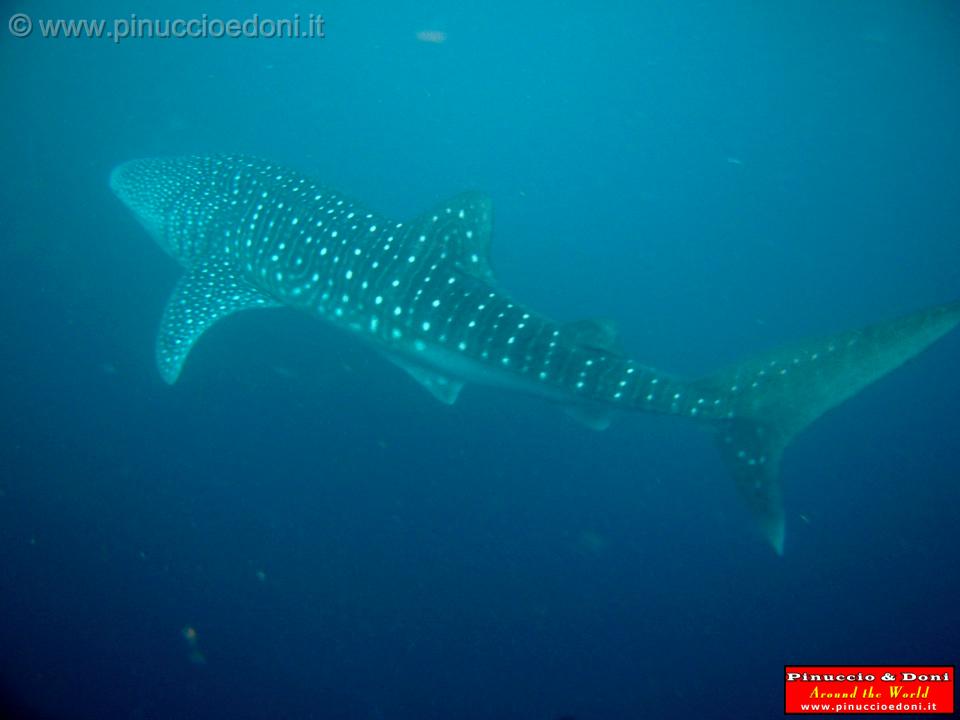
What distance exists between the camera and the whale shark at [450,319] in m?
4.19

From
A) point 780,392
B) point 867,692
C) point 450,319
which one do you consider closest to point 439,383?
Result: point 450,319

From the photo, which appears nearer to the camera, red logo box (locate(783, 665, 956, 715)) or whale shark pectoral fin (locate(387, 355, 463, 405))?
whale shark pectoral fin (locate(387, 355, 463, 405))

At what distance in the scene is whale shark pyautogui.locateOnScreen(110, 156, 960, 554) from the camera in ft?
13.8

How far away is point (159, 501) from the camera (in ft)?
23.7

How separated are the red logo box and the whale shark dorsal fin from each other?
705cm

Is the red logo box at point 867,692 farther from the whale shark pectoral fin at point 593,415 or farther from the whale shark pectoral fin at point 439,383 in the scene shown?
the whale shark pectoral fin at point 439,383

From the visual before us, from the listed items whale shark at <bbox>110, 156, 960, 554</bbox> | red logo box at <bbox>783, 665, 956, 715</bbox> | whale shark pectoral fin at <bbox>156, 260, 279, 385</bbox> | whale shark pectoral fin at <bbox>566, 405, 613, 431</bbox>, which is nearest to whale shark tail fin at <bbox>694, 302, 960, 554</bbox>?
whale shark at <bbox>110, 156, 960, 554</bbox>

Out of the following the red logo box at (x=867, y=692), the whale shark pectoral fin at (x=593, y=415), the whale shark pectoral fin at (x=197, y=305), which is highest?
the whale shark pectoral fin at (x=197, y=305)

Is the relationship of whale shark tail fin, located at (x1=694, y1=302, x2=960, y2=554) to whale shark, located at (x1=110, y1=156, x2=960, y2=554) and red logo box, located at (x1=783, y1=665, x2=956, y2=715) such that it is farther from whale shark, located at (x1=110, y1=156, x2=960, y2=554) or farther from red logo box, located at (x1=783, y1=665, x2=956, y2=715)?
red logo box, located at (x1=783, y1=665, x2=956, y2=715)

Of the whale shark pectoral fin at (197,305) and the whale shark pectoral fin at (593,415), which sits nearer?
the whale shark pectoral fin at (593,415)

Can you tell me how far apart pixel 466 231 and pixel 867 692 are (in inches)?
317

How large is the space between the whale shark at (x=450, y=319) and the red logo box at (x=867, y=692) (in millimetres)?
4812

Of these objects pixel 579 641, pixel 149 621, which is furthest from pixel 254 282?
pixel 579 641

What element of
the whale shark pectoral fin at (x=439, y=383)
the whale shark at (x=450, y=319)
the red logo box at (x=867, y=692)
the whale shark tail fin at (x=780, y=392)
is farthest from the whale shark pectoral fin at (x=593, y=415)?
the red logo box at (x=867, y=692)
